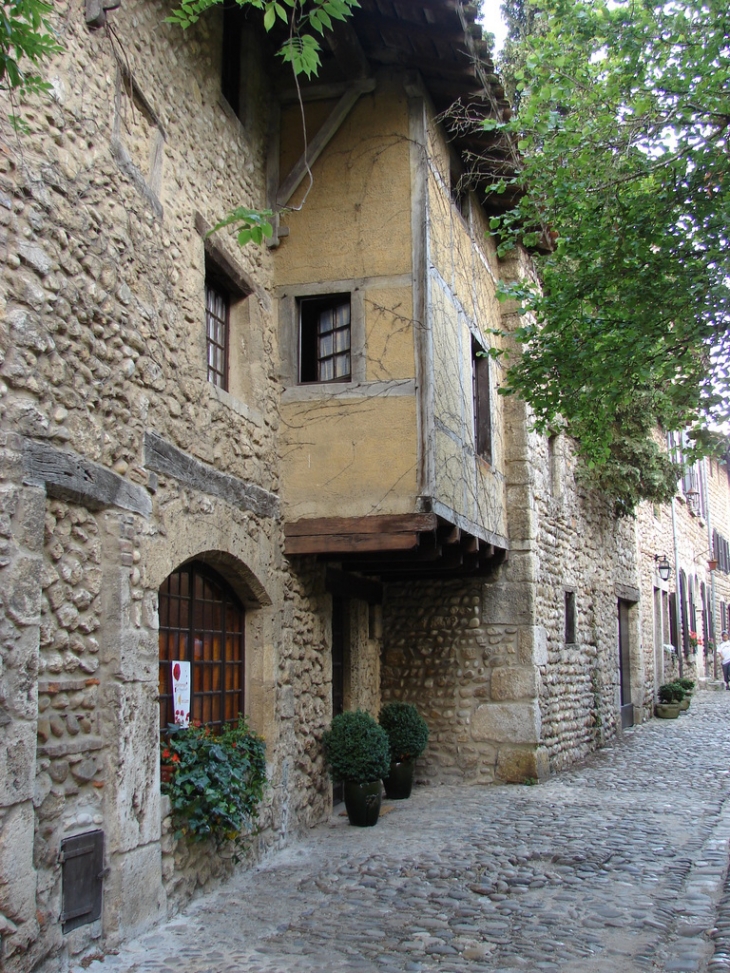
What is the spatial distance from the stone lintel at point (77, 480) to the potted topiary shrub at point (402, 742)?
4.41 meters

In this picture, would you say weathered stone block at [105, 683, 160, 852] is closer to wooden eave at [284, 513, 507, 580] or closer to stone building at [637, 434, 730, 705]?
wooden eave at [284, 513, 507, 580]

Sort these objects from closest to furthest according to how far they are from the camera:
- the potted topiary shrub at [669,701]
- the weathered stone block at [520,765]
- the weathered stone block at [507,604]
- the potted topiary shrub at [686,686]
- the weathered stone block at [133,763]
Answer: the weathered stone block at [133,763], the weathered stone block at [520,765], the weathered stone block at [507,604], the potted topiary shrub at [669,701], the potted topiary shrub at [686,686]

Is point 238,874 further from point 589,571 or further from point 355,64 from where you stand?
point 589,571

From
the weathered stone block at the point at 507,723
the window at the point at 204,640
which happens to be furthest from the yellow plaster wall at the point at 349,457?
the weathered stone block at the point at 507,723

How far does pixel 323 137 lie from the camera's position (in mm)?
7508

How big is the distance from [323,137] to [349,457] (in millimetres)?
2649

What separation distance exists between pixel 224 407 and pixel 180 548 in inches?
48.1

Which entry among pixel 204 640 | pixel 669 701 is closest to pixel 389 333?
pixel 204 640

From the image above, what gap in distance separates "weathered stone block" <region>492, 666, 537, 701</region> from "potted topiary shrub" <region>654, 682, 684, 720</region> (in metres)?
7.57

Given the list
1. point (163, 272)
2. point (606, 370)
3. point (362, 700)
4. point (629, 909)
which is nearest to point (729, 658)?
point (362, 700)

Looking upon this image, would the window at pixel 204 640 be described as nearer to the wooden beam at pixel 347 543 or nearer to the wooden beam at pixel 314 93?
the wooden beam at pixel 347 543

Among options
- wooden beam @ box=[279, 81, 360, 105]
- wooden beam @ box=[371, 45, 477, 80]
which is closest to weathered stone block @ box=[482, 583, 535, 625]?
wooden beam @ box=[371, 45, 477, 80]

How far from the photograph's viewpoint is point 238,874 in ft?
19.4

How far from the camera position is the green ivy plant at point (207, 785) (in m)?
5.17
